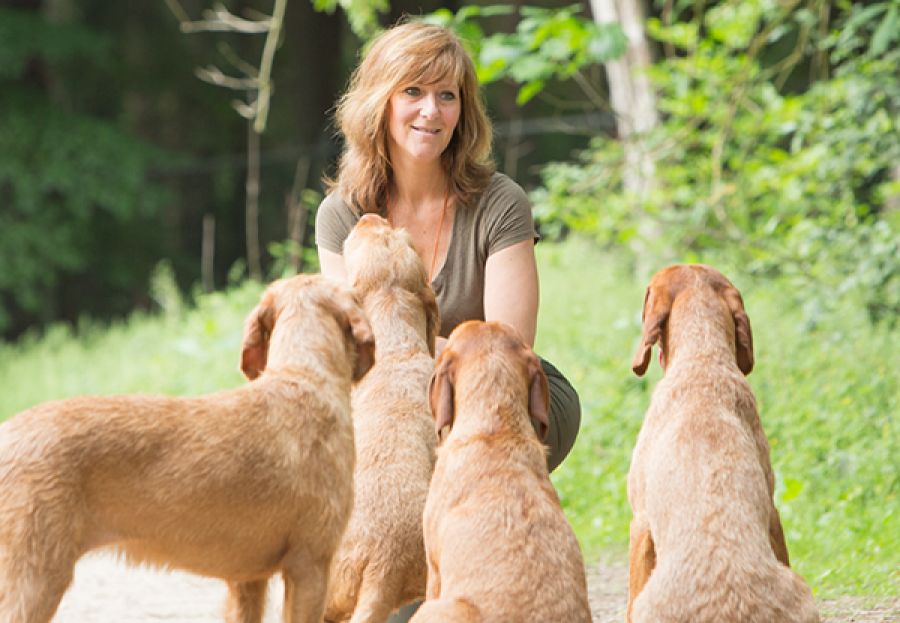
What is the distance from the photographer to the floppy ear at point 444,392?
14.5 ft

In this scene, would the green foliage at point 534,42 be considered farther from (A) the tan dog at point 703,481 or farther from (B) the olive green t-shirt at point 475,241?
(A) the tan dog at point 703,481

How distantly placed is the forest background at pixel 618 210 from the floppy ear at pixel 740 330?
4.57 ft

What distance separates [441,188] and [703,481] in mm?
2287

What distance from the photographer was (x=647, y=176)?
10570 millimetres

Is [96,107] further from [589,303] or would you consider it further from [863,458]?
[863,458]

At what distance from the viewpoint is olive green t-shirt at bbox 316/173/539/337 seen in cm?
587

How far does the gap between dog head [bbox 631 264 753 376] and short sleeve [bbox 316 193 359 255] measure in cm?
163

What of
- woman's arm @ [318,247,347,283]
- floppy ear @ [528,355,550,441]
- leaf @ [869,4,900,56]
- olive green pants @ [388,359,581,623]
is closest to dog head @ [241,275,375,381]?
floppy ear @ [528,355,550,441]

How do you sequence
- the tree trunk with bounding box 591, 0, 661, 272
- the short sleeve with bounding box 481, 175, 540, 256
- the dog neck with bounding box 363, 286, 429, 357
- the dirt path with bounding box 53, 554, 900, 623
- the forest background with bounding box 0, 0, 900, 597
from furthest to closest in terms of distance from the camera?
the tree trunk with bounding box 591, 0, 661, 272 < the forest background with bounding box 0, 0, 900, 597 < the short sleeve with bounding box 481, 175, 540, 256 < the dirt path with bounding box 53, 554, 900, 623 < the dog neck with bounding box 363, 286, 429, 357

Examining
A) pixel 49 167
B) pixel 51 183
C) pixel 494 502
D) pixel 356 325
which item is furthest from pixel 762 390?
pixel 49 167

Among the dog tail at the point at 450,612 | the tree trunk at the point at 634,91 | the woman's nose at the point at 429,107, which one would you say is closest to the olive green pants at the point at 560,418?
the woman's nose at the point at 429,107

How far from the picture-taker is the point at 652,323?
4816mm

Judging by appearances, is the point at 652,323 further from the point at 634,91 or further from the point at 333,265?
the point at 634,91

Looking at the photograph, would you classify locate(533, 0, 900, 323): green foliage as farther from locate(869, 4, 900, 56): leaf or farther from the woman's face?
the woman's face
